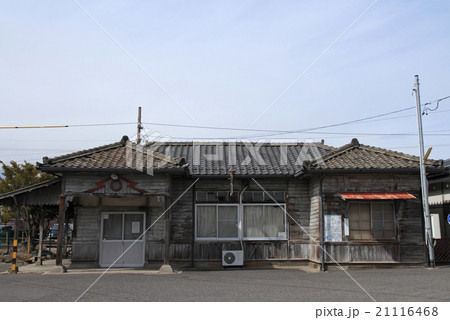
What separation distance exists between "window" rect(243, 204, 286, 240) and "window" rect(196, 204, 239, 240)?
1.27ft

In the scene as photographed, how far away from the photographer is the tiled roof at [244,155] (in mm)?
14664

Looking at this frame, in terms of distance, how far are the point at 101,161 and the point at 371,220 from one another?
8.81 m

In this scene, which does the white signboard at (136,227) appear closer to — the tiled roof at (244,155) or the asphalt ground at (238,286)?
the asphalt ground at (238,286)

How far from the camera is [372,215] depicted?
44.7 ft

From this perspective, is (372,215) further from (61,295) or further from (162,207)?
(61,295)

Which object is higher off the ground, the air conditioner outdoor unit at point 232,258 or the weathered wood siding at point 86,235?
the weathered wood siding at point 86,235

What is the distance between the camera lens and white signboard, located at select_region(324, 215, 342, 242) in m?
13.4

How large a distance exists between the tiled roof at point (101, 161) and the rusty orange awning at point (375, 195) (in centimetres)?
524

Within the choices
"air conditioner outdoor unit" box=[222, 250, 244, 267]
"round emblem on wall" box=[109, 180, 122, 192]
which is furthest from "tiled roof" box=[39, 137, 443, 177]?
"air conditioner outdoor unit" box=[222, 250, 244, 267]

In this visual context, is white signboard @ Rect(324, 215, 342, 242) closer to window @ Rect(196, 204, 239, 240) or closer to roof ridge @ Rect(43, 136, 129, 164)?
window @ Rect(196, 204, 239, 240)

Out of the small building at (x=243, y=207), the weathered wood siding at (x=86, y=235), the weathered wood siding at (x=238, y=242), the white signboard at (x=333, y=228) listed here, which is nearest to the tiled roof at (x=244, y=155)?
the small building at (x=243, y=207)

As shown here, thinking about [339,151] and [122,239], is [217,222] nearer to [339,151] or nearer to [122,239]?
[122,239]

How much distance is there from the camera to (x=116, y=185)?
1320 cm

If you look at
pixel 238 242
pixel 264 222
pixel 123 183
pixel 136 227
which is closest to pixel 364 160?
pixel 264 222
